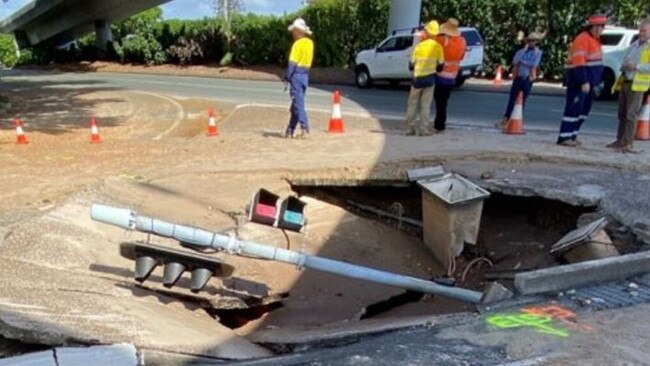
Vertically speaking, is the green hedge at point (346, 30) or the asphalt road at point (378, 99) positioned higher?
the green hedge at point (346, 30)

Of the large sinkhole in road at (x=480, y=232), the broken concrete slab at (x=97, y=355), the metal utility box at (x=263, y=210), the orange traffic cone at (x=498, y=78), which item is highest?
the orange traffic cone at (x=498, y=78)

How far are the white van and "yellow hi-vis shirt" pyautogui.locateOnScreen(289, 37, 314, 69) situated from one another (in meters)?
10.7

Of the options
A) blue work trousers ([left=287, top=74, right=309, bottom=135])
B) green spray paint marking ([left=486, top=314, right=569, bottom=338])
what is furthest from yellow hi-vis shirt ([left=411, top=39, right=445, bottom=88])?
green spray paint marking ([left=486, top=314, right=569, bottom=338])

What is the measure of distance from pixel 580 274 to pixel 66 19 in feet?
136

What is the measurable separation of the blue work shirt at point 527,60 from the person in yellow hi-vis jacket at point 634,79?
2.42 meters

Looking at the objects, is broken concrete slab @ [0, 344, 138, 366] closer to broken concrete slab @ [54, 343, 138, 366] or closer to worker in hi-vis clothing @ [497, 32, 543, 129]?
broken concrete slab @ [54, 343, 138, 366]

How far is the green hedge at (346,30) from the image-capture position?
77.6 feet

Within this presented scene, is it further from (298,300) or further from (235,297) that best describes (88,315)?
(298,300)

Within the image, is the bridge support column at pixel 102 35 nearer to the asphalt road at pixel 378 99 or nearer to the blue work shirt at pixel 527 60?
the asphalt road at pixel 378 99

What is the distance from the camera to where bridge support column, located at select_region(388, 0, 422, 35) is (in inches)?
927

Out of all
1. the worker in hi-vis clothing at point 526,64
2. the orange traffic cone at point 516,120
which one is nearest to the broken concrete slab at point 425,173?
the orange traffic cone at point 516,120

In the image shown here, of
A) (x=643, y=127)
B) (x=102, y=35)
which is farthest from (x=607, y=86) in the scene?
(x=102, y=35)

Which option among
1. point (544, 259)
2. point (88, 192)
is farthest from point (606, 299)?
point (88, 192)

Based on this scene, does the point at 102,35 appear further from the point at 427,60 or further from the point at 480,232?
the point at 480,232
